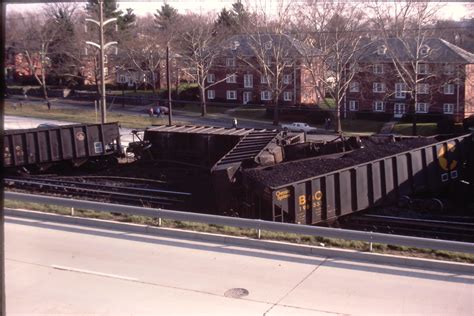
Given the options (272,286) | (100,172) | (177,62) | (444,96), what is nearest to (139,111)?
(177,62)

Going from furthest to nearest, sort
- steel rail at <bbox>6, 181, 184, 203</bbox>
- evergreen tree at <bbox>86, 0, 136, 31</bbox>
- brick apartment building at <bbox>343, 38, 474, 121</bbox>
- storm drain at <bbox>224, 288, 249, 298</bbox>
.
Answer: evergreen tree at <bbox>86, 0, 136, 31</bbox> → brick apartment building at <bbox>343, 38, 474, 121</bbox> → steel rail at <bbox>6, 181, 184, 203</bbox> → storm drain at <bbox>224, 288, 249, 298</bbox>

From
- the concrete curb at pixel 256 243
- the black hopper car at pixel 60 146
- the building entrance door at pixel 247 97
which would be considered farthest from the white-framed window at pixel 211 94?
the concrete curb at pixel 256 243

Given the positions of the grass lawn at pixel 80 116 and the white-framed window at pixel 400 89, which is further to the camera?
the grass lawn at pixel 80 116

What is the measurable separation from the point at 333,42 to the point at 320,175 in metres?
25.5

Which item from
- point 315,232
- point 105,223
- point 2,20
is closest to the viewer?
point 2,20

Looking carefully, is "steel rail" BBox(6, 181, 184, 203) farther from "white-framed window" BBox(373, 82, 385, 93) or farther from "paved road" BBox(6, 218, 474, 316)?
"white-framed window" BBox(373, 82, 385, 93)

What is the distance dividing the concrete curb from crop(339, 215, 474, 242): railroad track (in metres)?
3.47

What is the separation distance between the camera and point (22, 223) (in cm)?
1012

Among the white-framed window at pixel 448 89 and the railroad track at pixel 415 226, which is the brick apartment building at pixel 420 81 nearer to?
the white-framed window at pixel 448 89

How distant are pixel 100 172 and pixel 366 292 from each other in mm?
14901

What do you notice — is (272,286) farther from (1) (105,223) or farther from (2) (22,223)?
(2) (22,223)

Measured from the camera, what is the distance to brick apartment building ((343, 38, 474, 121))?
3294 cm

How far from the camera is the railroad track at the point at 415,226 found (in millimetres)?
10875

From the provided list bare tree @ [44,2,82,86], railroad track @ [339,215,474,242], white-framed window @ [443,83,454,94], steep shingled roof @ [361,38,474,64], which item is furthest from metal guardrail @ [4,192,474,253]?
white-framed window @ [443,83,454,94]
